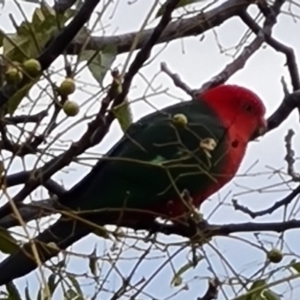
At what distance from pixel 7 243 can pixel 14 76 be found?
23cm

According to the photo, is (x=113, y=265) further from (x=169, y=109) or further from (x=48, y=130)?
(x=169, y=109)

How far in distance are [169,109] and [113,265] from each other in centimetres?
69

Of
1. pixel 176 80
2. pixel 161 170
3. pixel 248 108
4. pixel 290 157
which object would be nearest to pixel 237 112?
pixel 248 108

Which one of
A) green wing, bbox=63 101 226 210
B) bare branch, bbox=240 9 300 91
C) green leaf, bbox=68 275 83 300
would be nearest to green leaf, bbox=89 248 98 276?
green leaf, bbox=68 275 83 300

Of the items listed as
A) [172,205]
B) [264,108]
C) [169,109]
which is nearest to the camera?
[172,205]

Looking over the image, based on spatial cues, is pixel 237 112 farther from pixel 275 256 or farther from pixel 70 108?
pixel 70 108

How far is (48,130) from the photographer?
3.08 ft

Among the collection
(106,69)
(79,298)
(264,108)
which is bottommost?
(79,298)

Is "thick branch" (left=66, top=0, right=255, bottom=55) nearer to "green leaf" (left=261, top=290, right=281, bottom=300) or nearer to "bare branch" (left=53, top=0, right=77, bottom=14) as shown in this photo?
"bare branch" (left=53, top=0, right=77, bottom=14)

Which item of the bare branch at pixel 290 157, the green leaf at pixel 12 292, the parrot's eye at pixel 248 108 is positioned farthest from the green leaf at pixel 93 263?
the parrot's eye at pixel 248 108

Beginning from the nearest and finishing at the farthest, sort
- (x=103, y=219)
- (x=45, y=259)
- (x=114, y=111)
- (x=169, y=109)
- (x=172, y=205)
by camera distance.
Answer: (x=114, y=111) < (x=45, y=259) < (x=103, y=219) < (x=172, y=205) < (x=169, y=109)

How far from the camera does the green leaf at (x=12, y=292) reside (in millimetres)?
1142

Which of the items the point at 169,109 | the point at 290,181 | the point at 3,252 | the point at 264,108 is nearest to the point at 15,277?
the point at 3,252

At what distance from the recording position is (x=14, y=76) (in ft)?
2.89
